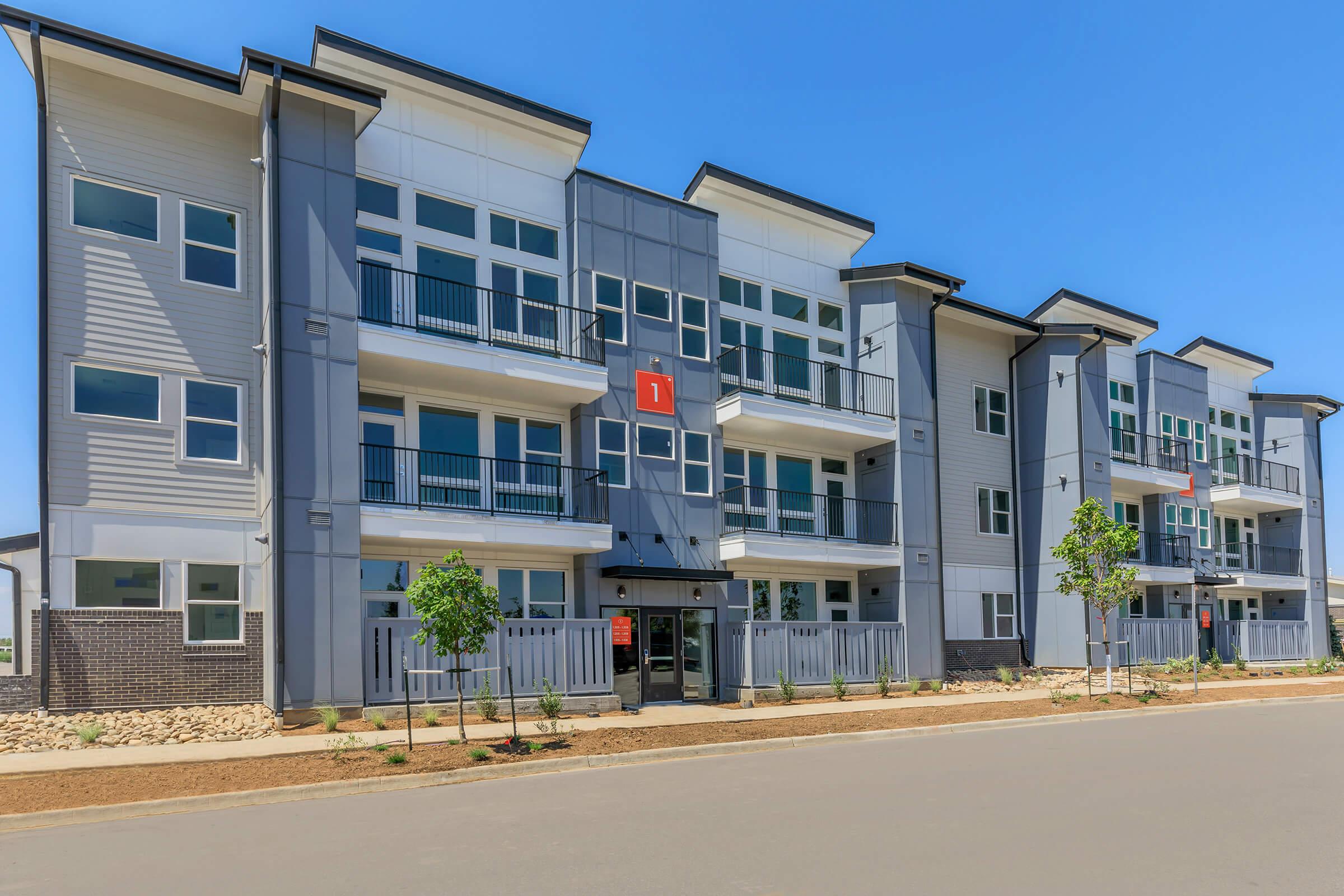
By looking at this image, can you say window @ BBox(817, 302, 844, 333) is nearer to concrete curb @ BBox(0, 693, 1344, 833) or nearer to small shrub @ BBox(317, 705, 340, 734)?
concrete curb @ BBox(0, 693, 1344, 833)

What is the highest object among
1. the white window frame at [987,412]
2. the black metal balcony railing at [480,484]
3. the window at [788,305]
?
the window at [788,305]

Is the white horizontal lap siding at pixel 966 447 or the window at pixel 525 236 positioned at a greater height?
the window at pixel 525 236

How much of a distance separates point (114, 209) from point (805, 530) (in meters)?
17.2

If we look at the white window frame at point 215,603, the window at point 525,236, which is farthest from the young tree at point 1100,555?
the white window frame at point 215,603

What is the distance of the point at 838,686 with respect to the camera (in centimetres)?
2227

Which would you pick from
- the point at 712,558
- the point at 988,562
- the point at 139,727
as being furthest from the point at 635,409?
the point at 988,562

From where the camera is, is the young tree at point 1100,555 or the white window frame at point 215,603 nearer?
the white window frame at point 215,603

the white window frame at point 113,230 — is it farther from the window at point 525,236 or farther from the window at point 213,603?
the window at point 525,236

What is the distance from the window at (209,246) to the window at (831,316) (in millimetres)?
15231

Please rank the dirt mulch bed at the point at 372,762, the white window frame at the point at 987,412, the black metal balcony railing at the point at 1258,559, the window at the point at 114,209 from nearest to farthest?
the dirt mulch bed at the point at 372,762
the window at the point at 114,209
the white window frame at the point at 987,412
the black metal balcony railing at the point at 1258,559

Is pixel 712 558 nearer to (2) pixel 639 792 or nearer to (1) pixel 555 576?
(1) pixel 555 576

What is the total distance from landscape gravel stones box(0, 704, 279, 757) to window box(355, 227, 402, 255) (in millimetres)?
9305

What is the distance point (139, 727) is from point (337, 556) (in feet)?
13.1

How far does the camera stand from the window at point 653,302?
896 inches
